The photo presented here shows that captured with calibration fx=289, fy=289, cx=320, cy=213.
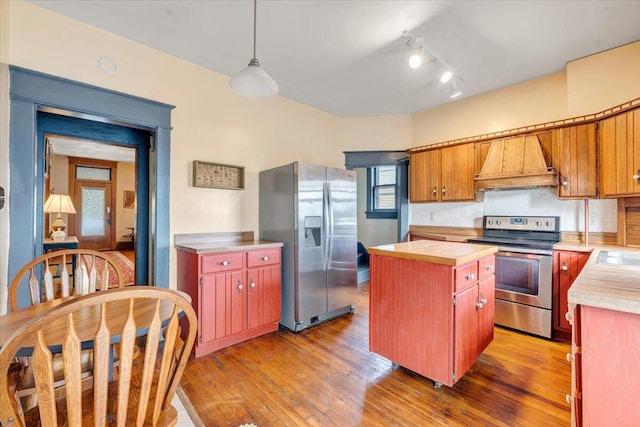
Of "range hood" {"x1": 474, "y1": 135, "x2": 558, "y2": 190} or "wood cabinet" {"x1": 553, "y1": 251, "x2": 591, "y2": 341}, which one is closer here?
"wood cabinet" {"x1": 553, "y1": 251, "x2": 591, "y2": 341}

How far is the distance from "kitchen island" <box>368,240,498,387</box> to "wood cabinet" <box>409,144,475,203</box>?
1506 millimetres

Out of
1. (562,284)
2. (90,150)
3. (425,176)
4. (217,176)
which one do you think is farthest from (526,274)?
(90,150)

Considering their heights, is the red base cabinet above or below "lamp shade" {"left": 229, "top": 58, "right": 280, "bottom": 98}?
below

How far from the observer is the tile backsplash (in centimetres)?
281

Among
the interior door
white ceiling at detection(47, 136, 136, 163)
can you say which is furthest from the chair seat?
the interior door

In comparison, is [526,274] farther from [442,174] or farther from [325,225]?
[325,225]

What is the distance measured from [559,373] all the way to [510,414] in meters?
0.77

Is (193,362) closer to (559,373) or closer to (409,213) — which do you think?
(559,373)

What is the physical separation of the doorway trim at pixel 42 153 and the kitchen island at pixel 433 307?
193 centimetres

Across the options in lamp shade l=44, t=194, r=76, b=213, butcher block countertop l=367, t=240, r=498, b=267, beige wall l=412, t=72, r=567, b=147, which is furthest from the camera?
lamp shade l=44, t=194, r=76, b=213

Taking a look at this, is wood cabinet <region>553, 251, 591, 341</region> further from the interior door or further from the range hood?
the interior door

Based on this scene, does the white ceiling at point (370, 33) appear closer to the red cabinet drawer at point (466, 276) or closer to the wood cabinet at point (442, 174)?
the wood cabinet at point (442, 174)

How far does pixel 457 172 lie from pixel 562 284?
1.59 m

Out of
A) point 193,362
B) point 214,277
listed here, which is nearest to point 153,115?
point 214,277
